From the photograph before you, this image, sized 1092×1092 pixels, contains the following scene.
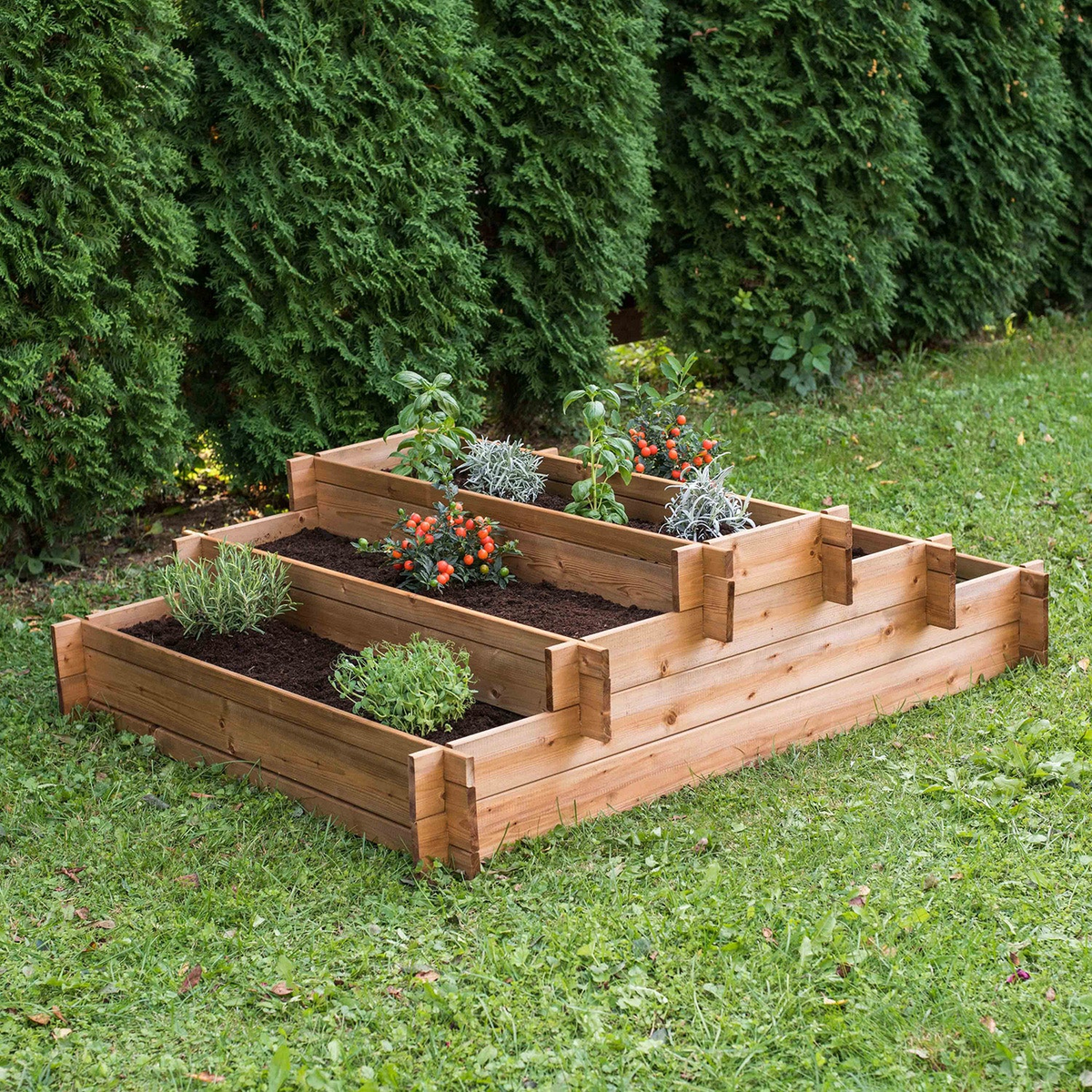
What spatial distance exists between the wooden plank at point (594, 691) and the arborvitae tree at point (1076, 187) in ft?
26.6

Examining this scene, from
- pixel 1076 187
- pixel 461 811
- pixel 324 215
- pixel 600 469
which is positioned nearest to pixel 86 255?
pixel 324 215

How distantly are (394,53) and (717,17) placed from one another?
276 centimetres

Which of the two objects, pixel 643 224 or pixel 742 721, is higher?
pixel 643 224

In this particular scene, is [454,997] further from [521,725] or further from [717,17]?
[717,17]

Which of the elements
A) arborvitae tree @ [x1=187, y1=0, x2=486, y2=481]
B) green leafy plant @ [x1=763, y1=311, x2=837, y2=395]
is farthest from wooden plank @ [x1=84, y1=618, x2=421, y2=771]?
green leafy plant @ [x1=763, y1=311, x2=837, y2=395]

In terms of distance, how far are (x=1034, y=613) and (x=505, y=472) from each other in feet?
6.80

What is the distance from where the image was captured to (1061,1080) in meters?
2.84

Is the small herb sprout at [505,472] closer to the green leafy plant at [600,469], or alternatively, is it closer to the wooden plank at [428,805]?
the green leafy plant at [600,469]

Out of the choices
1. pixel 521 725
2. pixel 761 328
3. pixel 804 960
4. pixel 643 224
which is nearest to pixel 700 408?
pixel 761 328

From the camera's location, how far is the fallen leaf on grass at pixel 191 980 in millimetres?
3209

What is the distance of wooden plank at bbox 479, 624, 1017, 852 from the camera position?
380 centimetres

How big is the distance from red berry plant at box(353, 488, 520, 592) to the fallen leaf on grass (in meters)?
1.73

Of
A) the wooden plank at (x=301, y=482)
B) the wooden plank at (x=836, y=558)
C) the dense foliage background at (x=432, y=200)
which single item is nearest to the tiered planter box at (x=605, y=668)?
the wooden plank at (x=836, y=558)

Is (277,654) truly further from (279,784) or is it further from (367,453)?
(367,453)
